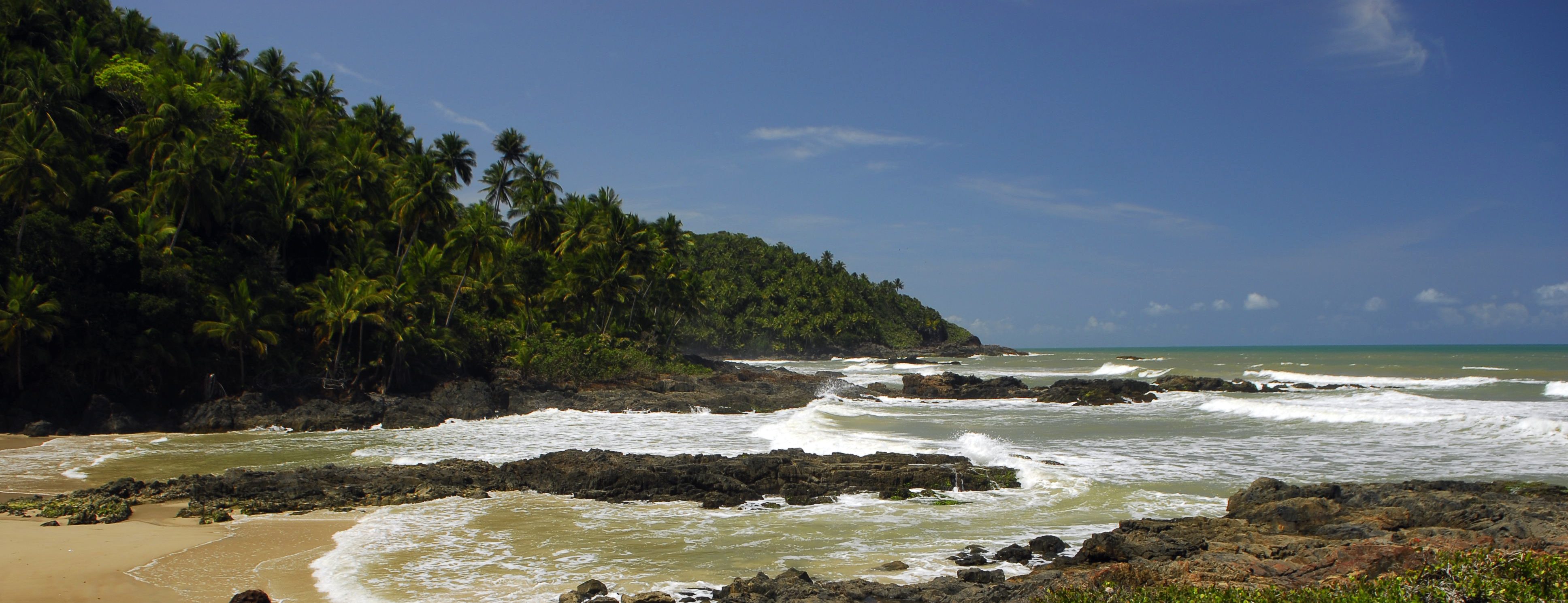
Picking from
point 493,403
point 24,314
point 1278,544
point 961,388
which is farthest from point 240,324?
point 1278,544

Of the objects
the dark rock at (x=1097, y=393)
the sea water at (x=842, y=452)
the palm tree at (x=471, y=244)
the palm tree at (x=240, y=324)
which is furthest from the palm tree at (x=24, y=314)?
the dark rock at (x=1097, y=393)

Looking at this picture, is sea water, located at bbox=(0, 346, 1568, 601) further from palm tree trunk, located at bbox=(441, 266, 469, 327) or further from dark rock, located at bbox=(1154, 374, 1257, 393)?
palm tree trunk, located at bbox=(441, 266, 469, 327)

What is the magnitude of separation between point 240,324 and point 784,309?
6997 cm

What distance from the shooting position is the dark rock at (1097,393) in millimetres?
31516

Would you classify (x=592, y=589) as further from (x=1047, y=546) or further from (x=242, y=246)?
(x=242, y=246)

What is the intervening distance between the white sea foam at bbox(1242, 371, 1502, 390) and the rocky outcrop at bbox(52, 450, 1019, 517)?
34.7m

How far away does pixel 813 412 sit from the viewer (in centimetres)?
2694

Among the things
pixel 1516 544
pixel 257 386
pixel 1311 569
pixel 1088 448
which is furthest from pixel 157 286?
pixel 1516 544

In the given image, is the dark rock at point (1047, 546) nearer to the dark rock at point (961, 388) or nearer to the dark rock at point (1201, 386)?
the dark rock at point (961, 388)

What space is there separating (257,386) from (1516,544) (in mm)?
29496

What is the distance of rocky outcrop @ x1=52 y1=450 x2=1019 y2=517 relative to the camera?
1265 cm

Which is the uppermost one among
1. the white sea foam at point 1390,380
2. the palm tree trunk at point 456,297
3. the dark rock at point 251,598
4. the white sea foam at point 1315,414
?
the palm tree trunk at point 456,297

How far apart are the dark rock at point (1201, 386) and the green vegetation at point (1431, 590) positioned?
32.4 m

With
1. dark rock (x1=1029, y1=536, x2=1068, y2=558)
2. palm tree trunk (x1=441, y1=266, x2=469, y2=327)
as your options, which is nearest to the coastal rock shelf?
dark rock (x1=1029, y1=536, x2=1068, y2=558)
